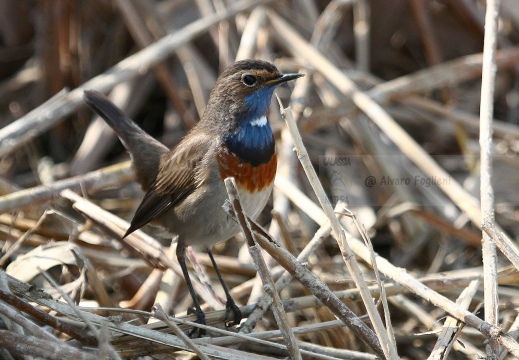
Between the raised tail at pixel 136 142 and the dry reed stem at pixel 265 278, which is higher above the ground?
the raised tail at pixel 136 142

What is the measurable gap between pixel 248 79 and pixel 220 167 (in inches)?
23.7

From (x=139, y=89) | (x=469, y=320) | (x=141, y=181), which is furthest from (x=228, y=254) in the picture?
(x=469, y=320)

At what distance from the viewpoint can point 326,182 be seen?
21.4 feet

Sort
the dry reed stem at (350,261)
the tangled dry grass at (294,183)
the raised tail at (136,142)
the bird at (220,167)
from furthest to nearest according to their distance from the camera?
the raised tail at (136,142), the bird at (220,167), the tangled dry grass at (294,183), the dry reed stem at (350,261)

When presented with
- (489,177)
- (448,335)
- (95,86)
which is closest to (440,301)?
(448,335)

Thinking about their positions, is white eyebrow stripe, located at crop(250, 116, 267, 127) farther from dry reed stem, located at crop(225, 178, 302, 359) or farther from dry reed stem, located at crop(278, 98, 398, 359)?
dry reed stem, located at crop(225, 178, 302, 359)

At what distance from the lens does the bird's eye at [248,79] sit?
15.2 ft

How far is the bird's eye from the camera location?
4.62 m

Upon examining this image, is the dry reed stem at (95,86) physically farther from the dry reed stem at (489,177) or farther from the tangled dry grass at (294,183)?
the dry reed stem at (489,177)

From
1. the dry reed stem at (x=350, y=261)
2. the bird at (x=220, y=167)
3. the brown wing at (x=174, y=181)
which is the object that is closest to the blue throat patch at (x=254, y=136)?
the bird at (x=220, y=167)

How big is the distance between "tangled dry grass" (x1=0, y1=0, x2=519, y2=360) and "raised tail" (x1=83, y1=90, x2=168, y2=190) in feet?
0.65

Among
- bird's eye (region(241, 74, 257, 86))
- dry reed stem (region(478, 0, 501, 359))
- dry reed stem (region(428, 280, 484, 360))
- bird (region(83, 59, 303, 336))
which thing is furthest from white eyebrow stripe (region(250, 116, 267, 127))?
dry reed stem (region(428, 280, 484, 360))

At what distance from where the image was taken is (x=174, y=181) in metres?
4.75

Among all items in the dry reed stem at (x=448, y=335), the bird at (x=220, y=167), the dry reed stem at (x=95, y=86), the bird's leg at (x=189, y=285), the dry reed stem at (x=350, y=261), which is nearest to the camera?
the dry reed stem at (x=350, y=261)
